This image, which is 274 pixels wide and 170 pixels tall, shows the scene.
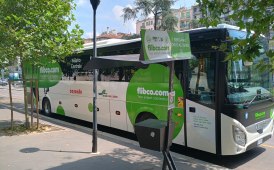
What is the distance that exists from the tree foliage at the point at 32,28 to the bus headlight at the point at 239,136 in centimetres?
569

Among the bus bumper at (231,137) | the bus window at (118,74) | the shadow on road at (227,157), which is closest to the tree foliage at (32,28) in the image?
the bus window at (118,74)

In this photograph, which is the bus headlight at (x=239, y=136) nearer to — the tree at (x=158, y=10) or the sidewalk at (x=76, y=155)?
the sidewalk at (x=76, y=155)

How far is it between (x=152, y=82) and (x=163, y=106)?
72 cm

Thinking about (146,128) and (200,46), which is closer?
(146,128)

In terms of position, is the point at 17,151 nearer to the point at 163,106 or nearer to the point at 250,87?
the point at 163,106

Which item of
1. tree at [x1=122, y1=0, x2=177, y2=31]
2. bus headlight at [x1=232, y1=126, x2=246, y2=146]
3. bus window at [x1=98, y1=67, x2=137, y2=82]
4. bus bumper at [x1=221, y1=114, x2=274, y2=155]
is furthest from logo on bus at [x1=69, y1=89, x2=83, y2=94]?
tree at [x1=122, y1=0, x2=177, y2=31]

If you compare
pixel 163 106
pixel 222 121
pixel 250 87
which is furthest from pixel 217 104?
pixel 163 106

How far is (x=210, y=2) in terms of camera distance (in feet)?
17.0

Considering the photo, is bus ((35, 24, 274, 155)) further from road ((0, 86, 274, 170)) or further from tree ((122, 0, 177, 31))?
tree ((122, 0, 177, 31))

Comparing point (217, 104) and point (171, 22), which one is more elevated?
point (171, 22)

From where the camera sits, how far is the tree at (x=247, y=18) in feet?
14.2

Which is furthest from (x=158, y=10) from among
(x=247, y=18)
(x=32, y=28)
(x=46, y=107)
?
Result: (x=247, y=18)

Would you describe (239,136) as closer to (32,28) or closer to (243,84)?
(243,84)

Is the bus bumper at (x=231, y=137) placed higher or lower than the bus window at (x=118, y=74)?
lower
